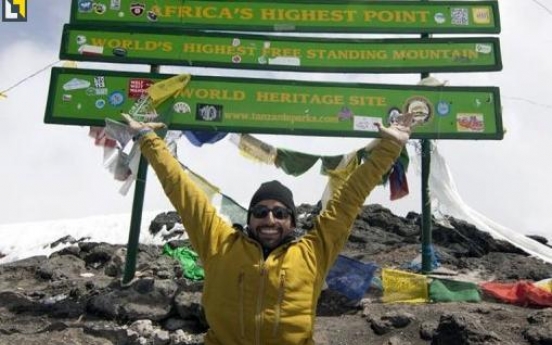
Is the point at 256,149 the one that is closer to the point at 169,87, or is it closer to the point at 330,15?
the point at 169,87

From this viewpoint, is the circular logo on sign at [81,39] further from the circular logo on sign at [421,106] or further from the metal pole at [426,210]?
the metal pole at [426,210]

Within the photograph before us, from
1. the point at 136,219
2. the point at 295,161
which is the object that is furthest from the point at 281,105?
the point at 136,219

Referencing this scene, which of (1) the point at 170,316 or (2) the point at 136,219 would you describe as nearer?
(1) the point at 170,316

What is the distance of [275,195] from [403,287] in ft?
17.6

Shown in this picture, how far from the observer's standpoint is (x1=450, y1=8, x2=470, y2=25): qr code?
30.2ft

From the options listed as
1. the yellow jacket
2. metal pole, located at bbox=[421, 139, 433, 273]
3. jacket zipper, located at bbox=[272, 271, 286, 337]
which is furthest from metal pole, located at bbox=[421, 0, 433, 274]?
jacket zipper, located at bbox=[272, 271, 286, 337]

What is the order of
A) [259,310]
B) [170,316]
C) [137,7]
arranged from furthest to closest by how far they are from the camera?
[137,7]
[170,316]
[259,310]

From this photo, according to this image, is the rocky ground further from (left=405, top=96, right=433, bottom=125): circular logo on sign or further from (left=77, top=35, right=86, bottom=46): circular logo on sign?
(left=77, top=35, right=86, bottom=46): circular logo on sign

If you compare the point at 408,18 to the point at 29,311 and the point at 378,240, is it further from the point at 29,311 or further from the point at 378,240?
the point at 29,311

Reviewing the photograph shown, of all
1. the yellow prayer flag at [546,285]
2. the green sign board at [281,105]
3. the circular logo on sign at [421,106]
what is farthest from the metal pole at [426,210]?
the yellow prayer flag at [546,285]

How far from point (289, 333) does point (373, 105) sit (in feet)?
21.1

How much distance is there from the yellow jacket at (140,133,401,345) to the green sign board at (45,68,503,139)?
5467 millimetres

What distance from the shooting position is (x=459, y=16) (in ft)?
30.3

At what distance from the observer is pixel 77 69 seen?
8.49 meters
